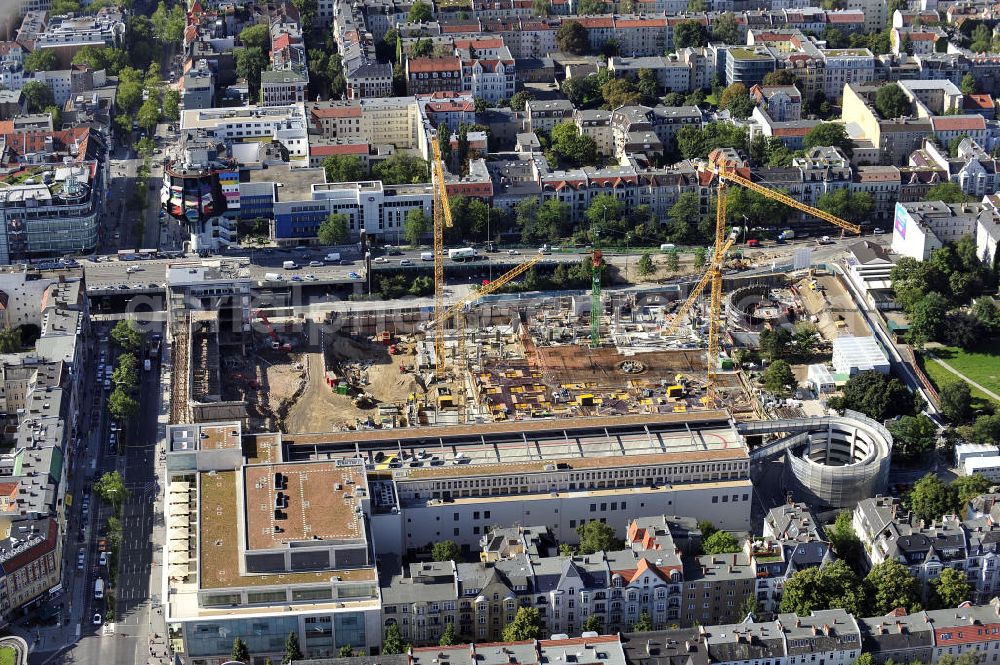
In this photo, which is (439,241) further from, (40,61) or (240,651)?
(40,61)

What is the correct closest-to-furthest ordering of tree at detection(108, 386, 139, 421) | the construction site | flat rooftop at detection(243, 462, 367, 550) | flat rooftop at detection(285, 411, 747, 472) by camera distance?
flat rooftop at detection(243, 462, 367, 550) → flat rooftop at detection(285, 411, 747, 472) → tree at detection(108, 386, 139, 421) → the construction site

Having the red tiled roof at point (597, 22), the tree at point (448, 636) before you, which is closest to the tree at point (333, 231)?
the red tiled roof at point (597, 22)

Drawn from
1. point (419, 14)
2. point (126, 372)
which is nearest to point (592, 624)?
point (126, 372)

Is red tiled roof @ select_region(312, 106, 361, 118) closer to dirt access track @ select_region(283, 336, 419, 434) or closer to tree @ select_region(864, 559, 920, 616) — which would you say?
dirt access track @ select_region(283, 336, 419, 434)

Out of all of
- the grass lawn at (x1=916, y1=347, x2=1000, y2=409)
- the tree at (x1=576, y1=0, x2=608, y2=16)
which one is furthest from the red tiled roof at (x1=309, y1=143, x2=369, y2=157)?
the grass lawn at (x1=916, y1=347, x2=1000, y2=409)

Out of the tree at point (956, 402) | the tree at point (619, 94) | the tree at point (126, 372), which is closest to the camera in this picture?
the tree at point (956, 402)

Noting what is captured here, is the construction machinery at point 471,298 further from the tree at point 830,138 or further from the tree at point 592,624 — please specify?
the tree at point 592,624

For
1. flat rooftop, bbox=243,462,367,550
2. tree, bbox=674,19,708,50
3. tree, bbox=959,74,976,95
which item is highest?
tree, bbox=674,19,708,50

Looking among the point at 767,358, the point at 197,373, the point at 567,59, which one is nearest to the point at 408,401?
the point at 197,373
